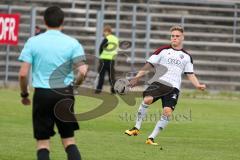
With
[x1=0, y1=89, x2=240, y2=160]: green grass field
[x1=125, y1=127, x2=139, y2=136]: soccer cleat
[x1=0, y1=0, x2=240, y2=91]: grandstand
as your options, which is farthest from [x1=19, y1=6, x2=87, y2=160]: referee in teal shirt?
[x1=0, y1=0, x2=240, y2=91]: grandstand

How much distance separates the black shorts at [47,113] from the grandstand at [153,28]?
2211 centimetres

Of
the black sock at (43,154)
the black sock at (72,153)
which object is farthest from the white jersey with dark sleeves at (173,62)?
the black sock at (43,154)

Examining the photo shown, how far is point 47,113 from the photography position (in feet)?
30.5

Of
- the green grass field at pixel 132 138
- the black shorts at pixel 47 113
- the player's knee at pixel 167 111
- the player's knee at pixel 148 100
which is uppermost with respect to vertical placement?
the black shorts at pixel 47 113

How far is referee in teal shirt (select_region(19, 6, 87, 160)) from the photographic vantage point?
362 inches

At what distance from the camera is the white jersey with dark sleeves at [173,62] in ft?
48.5

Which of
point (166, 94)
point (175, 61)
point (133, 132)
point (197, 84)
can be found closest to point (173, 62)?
point (175, 61)

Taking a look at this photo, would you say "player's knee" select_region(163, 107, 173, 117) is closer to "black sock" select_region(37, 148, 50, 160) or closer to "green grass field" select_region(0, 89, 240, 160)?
"green grass field" select_region(0, 89, 240, 160)

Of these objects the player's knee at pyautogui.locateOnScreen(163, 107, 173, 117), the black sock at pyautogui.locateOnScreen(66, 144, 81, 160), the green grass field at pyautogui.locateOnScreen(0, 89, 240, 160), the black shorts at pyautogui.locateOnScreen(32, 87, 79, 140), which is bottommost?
the green grass field at pyautogui.locateOnScreen(0, 89, 240, 160)

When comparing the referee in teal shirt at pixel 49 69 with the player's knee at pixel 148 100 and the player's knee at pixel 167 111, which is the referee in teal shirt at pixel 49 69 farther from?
the player's knee at pixel 148 100

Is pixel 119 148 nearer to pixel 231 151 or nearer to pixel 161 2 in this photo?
pixel 231 151

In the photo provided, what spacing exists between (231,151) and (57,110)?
17.5 feet

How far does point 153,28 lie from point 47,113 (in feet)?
79.3

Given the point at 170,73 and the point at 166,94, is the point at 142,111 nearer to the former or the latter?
the point at 166,94
